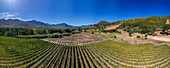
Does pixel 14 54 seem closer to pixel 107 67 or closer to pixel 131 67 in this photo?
pixel 107 67

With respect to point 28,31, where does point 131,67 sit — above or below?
below

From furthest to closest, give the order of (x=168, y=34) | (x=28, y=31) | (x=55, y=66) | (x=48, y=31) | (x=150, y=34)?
(x=48, y=31) < (x=28, y=31) < (x=150, y=34) < (x=168, y=34) < (x=55, y=66)

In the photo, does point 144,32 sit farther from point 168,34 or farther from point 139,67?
point 139,67

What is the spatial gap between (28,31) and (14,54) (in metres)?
124

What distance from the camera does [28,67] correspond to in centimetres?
3094

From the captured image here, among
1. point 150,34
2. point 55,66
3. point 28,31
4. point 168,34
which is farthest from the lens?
point 28,31

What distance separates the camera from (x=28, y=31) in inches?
6201

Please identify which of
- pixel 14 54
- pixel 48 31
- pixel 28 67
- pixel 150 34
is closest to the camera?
pixel 28 67

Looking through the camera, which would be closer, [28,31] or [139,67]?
[139,67]

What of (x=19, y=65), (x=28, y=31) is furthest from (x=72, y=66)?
(x=28, y=31)

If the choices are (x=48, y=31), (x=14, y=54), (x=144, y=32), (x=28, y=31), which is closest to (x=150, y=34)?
(x=144, y=32)

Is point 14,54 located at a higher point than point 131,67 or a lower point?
higher

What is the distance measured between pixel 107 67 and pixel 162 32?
394ft

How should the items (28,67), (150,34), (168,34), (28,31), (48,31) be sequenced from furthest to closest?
(48,31)
(28,31)
(150,34)
(168,34)
(28,67)
